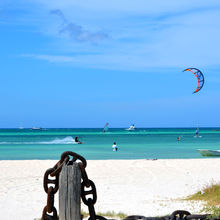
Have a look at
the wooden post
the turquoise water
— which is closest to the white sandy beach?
the wooden post

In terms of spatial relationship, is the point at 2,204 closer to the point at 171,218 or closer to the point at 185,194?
the point at 185,194

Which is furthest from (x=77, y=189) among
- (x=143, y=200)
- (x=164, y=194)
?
(x=164, y=194)

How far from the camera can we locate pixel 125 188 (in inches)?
520

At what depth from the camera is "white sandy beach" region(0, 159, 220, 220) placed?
9.40 m

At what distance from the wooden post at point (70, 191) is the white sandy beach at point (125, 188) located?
223 inches

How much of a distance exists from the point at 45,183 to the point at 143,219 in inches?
34.4

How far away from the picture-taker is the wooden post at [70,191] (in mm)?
2990

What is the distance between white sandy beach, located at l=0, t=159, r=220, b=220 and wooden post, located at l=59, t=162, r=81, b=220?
18.6ft

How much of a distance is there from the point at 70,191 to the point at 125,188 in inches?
409

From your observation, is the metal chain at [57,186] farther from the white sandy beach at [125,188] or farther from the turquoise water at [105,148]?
the turquoise water at [105,148]

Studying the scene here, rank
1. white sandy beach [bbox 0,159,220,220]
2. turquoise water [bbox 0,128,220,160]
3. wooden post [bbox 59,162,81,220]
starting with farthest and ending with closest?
turquoise water [bbox 0,128,220,160] → white sandy beach [bbox 0,159,220,220] → wooden post [bbox 59,162,81,220]

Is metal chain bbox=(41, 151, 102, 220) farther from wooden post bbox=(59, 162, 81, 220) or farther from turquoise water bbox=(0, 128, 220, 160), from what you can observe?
turquoise water bbox=(0, 128, 220, 160)

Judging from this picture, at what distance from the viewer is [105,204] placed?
397 inches

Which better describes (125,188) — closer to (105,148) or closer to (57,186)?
(57,186)
